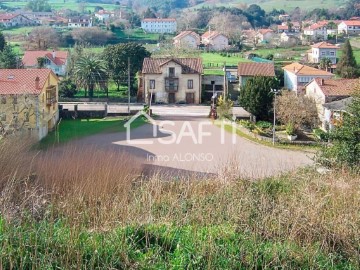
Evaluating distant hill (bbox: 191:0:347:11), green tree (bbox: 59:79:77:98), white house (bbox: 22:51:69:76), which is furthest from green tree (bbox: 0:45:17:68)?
distant hill (bbox: 191:0:347:11)

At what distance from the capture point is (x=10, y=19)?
9181 cm

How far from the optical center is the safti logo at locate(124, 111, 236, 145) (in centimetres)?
2302

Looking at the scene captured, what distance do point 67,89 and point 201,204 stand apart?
102 ft

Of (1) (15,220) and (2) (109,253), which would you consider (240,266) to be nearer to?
(2) (109,253)

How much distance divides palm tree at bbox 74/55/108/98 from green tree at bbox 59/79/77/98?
110cm

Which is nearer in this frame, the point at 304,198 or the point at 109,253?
the point at 109,253

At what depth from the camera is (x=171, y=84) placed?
3631 centimetres

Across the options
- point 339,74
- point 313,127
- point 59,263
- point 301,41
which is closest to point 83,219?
point 59,263

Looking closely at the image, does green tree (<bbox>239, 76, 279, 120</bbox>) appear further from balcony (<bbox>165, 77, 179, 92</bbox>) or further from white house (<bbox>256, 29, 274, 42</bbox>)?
white house (<bbox>256, 29, 274, 42</bbox>)

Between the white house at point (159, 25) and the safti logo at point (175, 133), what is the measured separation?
72768 millimetres

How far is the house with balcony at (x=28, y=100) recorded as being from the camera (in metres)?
22.6

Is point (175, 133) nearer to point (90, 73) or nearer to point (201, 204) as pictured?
point (90, 73)

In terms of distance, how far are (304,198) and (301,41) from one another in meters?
70.4

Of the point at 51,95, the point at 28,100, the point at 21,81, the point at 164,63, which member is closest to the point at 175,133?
the point at 51,95
